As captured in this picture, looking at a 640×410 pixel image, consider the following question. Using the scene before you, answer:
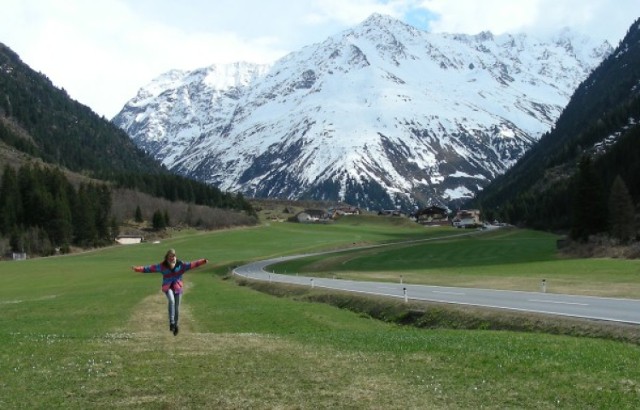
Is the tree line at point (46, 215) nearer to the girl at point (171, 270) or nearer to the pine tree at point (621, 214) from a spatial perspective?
the pine tree at point (621, 214)

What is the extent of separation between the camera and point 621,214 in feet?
284

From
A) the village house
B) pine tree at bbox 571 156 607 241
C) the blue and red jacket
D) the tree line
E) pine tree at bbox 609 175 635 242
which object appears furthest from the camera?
the village house

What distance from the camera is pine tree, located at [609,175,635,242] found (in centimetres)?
8581

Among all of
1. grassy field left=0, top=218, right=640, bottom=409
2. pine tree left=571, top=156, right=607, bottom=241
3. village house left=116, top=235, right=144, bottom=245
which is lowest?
grassy field left=0, top=218, right=640, bottom=409

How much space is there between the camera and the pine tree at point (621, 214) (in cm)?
8581

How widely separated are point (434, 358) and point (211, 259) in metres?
118

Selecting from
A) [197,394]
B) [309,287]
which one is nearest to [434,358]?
[197,394]

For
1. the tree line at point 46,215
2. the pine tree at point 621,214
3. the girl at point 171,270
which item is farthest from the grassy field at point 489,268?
the tree line at point 46,215

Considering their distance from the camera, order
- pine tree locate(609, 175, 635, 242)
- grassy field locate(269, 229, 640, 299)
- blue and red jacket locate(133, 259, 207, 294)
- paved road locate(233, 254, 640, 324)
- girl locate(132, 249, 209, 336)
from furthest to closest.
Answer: pine tree locate(609, 175, 635, 242) → grassy field locate(269, 229, 640, 299) → paved road locate(233, 254, 640, 324) → blue and red jacket locate(133, 259, 207, 294) → girl locate(132, 249, 209, 336)

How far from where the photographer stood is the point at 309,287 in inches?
2383

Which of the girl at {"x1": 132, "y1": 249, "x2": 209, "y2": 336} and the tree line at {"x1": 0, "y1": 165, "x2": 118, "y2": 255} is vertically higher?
the tree line at {"x1": 0, "y1": 165, "x2": 118, "y2": 255}

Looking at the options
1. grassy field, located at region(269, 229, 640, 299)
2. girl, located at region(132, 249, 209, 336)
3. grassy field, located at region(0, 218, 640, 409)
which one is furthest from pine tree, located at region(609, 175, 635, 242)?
girl, located at region(132, 249, 209, 336)

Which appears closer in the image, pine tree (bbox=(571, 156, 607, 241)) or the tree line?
pine tree (bbox=(571, 156, 607, 241))

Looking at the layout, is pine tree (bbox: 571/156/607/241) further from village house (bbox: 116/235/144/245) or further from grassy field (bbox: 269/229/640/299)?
village house (bbox: 116/235/144/245)
